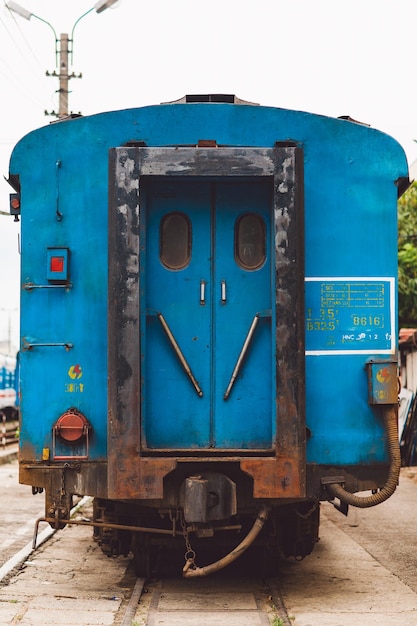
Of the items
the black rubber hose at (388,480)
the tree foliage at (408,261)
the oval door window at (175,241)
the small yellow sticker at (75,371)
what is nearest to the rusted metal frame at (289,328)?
the black rubber hose at (388,480)

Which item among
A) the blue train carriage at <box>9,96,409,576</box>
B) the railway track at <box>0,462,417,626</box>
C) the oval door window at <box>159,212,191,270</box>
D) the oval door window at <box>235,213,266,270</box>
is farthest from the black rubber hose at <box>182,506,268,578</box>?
the oval door window at <box>159,212,191,270</box>

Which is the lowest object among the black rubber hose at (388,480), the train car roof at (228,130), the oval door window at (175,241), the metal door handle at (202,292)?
the black rubber hose at (388,480)

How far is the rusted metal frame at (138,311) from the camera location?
705 cm

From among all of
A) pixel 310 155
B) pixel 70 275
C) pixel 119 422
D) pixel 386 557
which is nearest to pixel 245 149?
pixel 310 155

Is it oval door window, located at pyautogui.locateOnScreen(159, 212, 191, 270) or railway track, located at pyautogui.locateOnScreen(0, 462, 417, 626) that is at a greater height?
oval door window, located at pyautogui.locateOnScreen(159, 212, 191, 270)

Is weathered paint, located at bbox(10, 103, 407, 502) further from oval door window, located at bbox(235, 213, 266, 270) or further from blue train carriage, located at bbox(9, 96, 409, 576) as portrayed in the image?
oval door window, located at bbox(235, 213, 266, 270)

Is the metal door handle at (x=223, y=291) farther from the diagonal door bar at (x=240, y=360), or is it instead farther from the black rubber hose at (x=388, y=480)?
the black rubber hose at (x=388, y=480)

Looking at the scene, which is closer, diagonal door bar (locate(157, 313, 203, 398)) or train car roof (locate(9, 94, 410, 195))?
diagonal door bar (locate(157, 313, 203, 398))

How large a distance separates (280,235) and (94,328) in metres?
1.61

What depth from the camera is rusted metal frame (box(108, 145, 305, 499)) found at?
7.05 m

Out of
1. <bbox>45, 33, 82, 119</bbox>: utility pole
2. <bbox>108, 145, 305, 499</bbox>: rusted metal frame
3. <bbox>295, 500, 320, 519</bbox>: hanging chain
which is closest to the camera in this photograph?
<bbox>108, 145, 305, 499</bbox>: rusted metal frame

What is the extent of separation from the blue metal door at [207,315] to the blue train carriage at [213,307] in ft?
0.04

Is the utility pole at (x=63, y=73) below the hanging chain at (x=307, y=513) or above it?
above

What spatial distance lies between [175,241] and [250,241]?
58cm
